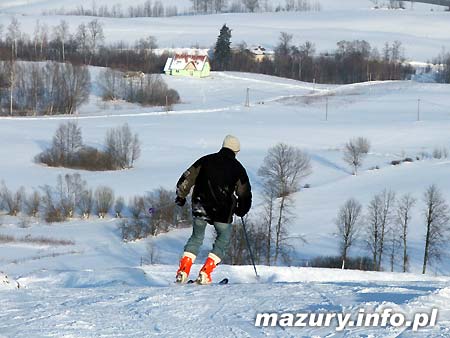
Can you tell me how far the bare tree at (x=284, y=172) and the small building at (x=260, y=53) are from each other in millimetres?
63729

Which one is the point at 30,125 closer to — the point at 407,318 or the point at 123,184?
the point at 123,184

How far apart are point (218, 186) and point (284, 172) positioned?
34627 millimetres

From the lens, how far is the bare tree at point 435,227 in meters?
30.7

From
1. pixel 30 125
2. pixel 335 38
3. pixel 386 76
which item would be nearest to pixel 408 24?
pixel 335 38

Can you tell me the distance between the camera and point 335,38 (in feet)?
432

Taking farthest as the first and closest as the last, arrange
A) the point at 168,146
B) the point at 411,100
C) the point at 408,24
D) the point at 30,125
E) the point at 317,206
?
the point at 408,24 → the point at 411,100 → the point at 30,125 → the point at 168,146 → the point at 317,206

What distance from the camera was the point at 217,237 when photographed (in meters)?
8.21

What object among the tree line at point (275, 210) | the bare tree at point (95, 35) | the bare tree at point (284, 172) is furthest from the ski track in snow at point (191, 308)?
the bare tree at point (95, 35)

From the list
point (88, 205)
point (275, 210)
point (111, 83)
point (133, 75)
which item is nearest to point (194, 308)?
point (275, 210)

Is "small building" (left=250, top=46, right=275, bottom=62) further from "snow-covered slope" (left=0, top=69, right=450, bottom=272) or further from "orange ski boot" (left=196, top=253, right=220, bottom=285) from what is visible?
"orange ski boot" (left=196, top=253, right=220, bottom=285)

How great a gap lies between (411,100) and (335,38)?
2224 inches

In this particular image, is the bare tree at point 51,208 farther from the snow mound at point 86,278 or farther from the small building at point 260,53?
the small building at point 260,53

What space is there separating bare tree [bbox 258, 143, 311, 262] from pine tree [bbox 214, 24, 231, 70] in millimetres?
58199

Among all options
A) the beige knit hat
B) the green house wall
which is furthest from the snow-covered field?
the beige knit hat
